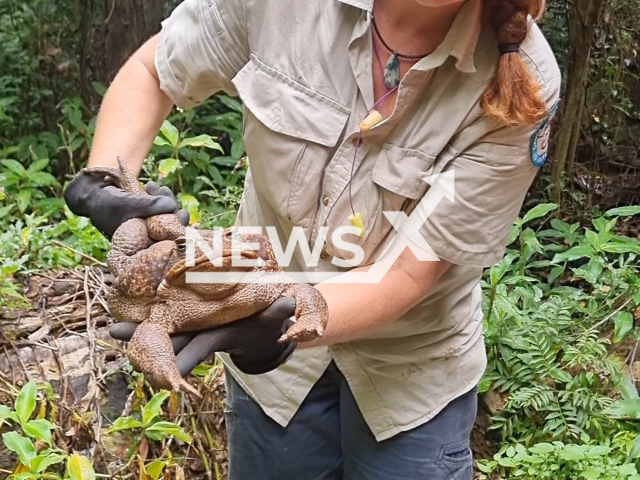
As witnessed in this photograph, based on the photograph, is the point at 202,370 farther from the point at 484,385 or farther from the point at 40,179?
the point at 40,179

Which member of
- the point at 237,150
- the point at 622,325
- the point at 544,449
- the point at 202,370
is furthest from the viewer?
the point at 237,150

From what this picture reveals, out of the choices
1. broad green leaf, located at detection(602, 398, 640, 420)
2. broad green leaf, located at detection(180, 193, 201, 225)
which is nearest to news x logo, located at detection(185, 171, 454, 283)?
broad green leaf, located at detection(180, 193, 201, 225)

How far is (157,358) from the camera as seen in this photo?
3.94 feet

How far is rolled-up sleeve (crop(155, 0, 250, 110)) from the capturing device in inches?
62.3

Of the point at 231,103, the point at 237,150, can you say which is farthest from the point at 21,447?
the point at 231,103

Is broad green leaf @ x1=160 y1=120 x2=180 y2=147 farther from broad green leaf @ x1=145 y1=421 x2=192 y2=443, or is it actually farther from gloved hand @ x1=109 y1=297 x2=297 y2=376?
gloved hand @ x1=109 y1=297 x2=297 y2=376

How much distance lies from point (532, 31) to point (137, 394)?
5.64ft

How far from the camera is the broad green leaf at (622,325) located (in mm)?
2854

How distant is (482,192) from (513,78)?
227 millimetres

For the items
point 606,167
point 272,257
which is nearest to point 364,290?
point 272,257

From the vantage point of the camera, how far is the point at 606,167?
177 inches

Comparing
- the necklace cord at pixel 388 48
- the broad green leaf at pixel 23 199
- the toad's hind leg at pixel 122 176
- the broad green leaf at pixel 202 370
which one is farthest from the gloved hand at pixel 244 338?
the broad green leaf at pixel 23 199

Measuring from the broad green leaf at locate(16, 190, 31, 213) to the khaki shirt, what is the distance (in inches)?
90.3

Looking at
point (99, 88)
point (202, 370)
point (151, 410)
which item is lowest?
point (202, 370)
